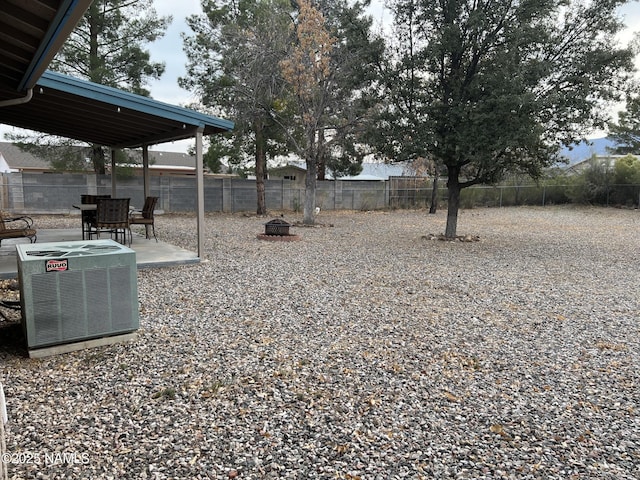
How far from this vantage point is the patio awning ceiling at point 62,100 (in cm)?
298

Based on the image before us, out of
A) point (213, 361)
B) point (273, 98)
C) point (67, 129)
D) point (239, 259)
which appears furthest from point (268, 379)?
point (273, 98)

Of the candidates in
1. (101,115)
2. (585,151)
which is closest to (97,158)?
(101,115)

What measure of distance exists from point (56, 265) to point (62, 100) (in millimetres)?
4265

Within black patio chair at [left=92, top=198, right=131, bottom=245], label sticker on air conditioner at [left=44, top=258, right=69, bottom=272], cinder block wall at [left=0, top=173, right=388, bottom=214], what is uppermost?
cinder block wall at [left=0, top=173, right=388, bottom=214]

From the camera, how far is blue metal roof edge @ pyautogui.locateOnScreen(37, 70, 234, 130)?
218 inches

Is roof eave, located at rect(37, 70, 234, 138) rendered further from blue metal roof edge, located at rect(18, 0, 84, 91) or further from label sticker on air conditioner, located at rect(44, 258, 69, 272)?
label sticker on air conditioner, located at rect(44, 258, 69, 272)

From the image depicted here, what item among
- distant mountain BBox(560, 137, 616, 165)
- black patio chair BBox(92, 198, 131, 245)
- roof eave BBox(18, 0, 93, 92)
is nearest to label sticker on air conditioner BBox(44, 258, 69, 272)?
roof eave BBox(18, 0, 93, 92)

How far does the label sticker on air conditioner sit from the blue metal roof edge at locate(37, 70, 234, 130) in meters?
3.39

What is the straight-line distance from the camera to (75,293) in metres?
3.25

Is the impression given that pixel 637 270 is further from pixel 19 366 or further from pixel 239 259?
pixel 19 366

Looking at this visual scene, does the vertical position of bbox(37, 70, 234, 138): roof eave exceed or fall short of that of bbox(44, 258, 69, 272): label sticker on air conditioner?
it exceeds it

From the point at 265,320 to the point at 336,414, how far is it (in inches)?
73.1

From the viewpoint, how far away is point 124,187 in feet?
54.6

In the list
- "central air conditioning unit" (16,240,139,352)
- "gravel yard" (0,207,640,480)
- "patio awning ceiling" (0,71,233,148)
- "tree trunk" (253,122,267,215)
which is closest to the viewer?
"gravel yard" (0,207,640,480)
